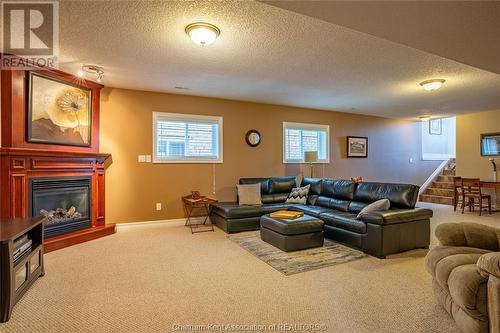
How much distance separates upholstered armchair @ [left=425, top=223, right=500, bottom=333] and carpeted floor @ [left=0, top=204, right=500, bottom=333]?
242 millimetres

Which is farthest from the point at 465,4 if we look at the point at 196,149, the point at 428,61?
the point at 196,149

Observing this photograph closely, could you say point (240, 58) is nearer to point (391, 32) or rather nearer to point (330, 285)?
point (391, 32)

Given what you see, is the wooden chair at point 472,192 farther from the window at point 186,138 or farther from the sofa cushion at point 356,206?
the window at point 186,138

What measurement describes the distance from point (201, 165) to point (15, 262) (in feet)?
11.0

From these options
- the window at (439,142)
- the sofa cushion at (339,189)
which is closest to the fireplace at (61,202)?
the sofa cushion at (339,189)

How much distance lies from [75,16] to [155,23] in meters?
0.69

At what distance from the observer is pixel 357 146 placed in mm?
7164

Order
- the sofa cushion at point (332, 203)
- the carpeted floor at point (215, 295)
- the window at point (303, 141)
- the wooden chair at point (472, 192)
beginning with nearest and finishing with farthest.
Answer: the carpeted floor at point (215, 295) < the sofa cushion at point (332, 203) < the wooden chair at point (472, 192) < the window at point (303, 141)

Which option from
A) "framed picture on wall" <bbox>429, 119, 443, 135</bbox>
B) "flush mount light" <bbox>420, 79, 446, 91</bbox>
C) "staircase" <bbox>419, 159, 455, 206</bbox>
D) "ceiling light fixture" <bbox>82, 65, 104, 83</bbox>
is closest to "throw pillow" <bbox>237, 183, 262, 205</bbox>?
"ceiling light fixture" <bbox>82, 65, 104, 83</bbox>

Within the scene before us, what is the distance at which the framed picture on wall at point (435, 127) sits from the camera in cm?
859

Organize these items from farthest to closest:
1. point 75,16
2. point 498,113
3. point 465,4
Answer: point 498,113, point 75,16, point 465,4

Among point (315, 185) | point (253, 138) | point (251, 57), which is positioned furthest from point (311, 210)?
point (251, 57)

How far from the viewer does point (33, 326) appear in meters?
1.92

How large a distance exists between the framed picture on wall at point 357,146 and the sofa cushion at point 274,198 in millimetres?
2679
